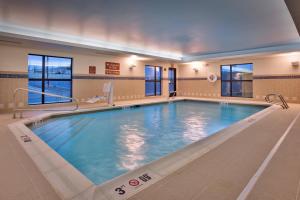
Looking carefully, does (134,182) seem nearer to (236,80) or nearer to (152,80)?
(152,80)

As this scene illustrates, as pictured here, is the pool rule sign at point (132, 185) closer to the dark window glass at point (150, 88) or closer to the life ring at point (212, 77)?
the dark window glass at point (150, 88)

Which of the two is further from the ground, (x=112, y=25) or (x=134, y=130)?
(x=112, y=25)

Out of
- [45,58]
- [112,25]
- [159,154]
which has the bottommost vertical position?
[159,154]

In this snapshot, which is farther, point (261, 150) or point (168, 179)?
point (261, 150)

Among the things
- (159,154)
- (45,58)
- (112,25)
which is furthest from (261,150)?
(45,58)

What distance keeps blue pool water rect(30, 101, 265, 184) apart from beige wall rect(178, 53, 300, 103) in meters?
4.64

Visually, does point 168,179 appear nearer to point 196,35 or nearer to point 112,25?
point 112,25

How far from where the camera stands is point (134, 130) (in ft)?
15.9

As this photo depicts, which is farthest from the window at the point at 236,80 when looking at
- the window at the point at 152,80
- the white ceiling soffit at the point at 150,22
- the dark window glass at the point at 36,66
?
the dark window glass at the point at 36,66

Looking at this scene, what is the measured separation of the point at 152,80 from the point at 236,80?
449 cm

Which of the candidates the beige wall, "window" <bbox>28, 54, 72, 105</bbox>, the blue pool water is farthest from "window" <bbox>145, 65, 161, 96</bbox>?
the blue pool water

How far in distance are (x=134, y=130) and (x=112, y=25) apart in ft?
8.88

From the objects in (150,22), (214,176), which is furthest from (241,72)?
(214,176)

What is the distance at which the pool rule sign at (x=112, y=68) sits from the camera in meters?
8.73
